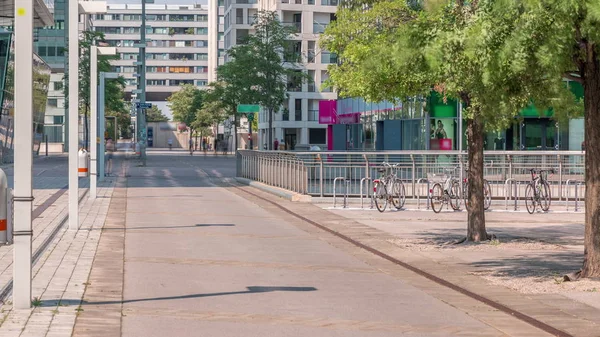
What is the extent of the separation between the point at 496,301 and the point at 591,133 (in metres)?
2.28

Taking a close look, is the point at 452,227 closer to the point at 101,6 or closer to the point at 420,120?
the point at 101,6

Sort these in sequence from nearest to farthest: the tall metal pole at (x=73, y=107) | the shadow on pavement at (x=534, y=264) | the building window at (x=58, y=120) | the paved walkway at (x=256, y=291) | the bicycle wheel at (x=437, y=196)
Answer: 1. the paved walkway at (x=256, y=291)
2. the shadow on pavement at (x=534, y=264)
3. the tall metal pole at (x=73, y=107)
4. the bicycle wheel at (x=437, y=196)
5. the building window at (x=58, y=120)

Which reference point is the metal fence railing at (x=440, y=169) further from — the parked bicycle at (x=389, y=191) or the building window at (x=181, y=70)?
the building window at (x=181, y=70)

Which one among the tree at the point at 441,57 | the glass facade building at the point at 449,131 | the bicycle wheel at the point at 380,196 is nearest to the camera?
the tree at the point at 441,57

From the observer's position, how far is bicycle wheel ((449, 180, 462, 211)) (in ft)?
84.6

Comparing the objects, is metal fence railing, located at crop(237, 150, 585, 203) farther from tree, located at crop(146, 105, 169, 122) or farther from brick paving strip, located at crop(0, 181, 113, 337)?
tree, located at crop(146, 105, 169, 122)

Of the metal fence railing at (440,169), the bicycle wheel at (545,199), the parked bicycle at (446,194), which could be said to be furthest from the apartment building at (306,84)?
the bicycle wheel at (545,199)

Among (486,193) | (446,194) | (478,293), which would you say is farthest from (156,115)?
(478,293)

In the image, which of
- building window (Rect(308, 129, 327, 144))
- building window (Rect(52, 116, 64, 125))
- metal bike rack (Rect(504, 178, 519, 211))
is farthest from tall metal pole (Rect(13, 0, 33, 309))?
building window (Rect(52, 116, 64, 125))

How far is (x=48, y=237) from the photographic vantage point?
55.6ft

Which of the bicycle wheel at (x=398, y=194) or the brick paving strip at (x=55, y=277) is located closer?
the brick paving strip at (x=55, y=277)

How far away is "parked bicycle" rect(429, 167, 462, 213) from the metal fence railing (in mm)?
1033

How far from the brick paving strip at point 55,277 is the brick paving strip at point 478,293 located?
3.67 meters

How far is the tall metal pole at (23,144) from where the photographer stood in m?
9.83
